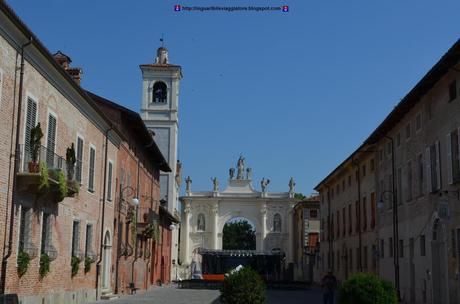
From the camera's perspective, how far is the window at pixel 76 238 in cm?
2375

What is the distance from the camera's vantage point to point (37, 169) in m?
17.4

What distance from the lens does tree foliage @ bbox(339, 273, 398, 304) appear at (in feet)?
55.2

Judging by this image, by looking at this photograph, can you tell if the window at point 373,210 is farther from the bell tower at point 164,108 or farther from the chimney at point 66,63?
the bell tower at point 164,108

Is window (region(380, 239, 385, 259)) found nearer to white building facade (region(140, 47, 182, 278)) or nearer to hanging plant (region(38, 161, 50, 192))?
hanging plant (region(38, 161, 50, 192))

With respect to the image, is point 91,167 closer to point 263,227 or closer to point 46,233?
point 46,233

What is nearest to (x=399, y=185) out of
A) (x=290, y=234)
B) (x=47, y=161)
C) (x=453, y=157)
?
(x=453, y=157)

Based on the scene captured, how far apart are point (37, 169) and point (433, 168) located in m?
14.0

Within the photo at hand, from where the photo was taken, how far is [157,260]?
48.8 metres

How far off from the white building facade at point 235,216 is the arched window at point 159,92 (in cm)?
2166

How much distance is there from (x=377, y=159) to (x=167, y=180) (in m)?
30.9

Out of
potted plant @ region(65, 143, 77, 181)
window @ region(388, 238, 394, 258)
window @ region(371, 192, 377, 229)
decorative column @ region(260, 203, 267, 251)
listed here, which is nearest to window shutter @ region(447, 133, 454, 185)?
window @ region(388, 238, 394, 258)

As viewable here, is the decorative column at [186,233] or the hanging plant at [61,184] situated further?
the decorative column at [186,233]

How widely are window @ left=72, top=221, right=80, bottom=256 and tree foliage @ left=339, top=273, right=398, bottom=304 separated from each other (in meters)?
10.6


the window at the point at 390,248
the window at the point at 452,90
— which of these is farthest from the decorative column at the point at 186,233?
the window at the point at 452,90
